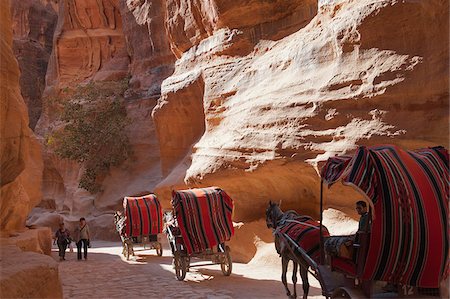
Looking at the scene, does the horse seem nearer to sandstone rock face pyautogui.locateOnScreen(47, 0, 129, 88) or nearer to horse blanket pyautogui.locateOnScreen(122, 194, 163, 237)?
horse blanket pyautogui.locateOnScreen(122, 194, 163, 237)

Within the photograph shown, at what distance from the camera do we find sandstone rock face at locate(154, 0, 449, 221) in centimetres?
884

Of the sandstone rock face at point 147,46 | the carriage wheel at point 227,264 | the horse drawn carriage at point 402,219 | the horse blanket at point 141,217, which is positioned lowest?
the carriage wheel at point 227,264

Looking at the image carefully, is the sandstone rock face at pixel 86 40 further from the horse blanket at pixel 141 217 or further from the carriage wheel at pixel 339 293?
the carriage wheel at pixel 339 293

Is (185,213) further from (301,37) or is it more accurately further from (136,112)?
(136,112)

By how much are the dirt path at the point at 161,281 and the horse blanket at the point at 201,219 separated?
2.79 ft

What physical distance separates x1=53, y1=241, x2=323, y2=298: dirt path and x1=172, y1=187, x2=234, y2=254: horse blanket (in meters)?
0.85

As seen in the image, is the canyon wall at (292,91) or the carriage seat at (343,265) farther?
the canyon wall at (292,91)

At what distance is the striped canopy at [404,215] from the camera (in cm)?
456

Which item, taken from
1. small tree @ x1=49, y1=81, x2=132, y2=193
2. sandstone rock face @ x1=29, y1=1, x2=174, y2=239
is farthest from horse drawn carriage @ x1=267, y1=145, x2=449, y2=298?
small tree @ x1=49, y1=81, x2=132, y2=193

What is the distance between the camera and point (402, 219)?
4.61 m

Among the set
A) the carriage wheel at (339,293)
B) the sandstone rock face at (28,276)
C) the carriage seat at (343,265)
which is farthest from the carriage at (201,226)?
the carriage wheel at (339,293)

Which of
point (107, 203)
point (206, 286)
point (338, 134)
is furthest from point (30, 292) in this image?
point (107, 203)

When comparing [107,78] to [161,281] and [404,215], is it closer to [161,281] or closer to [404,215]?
[161,281]

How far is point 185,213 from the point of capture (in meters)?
9.73
